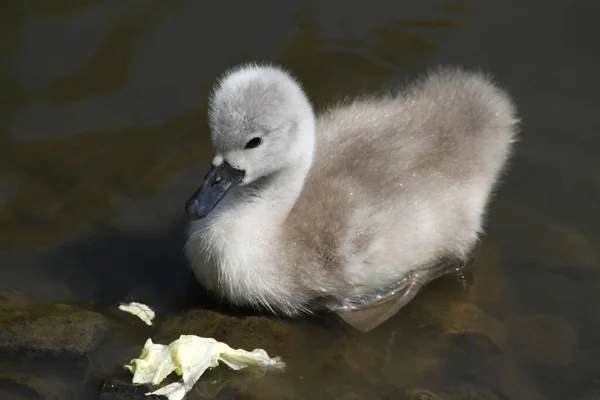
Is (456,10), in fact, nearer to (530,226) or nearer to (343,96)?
(343,96)

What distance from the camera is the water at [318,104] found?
431 centimetres

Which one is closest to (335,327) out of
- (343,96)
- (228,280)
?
(228,280)

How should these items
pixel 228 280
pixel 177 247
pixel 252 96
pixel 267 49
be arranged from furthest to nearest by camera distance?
pixel 267 49 < pixel 177 247 < pixel 228 280 < pixel 252 96

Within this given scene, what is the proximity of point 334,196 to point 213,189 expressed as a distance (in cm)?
51

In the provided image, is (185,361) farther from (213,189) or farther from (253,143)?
(253,143)

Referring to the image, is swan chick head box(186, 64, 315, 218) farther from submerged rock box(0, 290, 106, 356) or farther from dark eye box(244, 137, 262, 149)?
submerged rock box(0, 290, 106, 356)

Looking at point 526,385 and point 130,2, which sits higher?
point 130,2

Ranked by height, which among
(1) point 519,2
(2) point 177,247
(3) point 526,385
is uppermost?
(1) point 519,2

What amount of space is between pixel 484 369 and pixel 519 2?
257 cm

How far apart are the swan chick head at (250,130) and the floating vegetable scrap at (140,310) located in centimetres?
57

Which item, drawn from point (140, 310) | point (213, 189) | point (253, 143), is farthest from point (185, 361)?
point (253, 143)

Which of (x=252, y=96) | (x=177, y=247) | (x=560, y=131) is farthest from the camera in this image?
(x=560, y=131)

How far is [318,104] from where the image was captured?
18.3 ft

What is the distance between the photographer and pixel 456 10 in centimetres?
606
